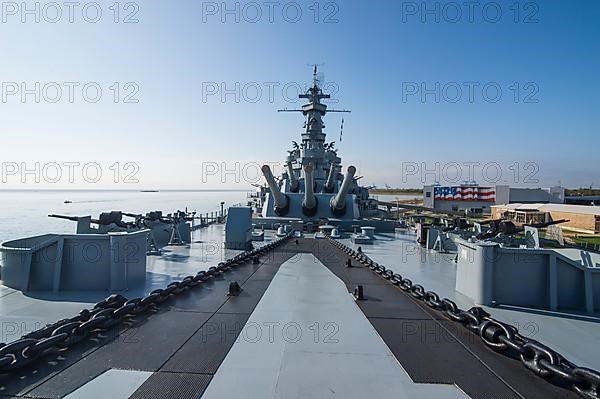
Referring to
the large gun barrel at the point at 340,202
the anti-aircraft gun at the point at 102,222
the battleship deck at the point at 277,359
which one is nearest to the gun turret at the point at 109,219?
the anti-aircraft gun at the point at 102,222

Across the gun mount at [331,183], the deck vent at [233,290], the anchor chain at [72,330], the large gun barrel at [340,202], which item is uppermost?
the gun mount at [331,183]

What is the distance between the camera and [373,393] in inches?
67.1

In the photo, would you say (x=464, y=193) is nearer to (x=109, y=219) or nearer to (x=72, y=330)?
(x=109, y=219)

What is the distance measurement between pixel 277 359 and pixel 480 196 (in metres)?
48.2

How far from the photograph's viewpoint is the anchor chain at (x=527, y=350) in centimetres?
162

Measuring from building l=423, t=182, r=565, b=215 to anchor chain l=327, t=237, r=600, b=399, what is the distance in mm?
35351

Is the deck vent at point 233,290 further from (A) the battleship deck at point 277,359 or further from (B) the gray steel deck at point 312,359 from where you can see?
(B) the gray steel deck at point 312,359

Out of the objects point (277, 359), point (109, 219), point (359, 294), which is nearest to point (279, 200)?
point (109, 219)

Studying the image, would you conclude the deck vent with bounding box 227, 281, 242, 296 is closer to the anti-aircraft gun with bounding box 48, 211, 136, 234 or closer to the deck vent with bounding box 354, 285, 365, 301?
the deck vent with bounding box 354, 285, 365, 301

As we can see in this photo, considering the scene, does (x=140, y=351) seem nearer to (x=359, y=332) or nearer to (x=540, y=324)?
(x=359, y=332)

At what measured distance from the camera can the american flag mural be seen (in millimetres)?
43125

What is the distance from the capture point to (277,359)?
6.79 feet

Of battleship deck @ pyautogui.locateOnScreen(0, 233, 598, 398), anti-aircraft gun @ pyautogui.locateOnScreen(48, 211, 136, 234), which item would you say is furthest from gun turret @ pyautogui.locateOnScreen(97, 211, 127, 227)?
battleship deck @ pyautogui.locateOnScreen(0, 233, 598, 398)

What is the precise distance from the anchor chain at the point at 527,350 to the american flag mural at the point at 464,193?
143 ft
